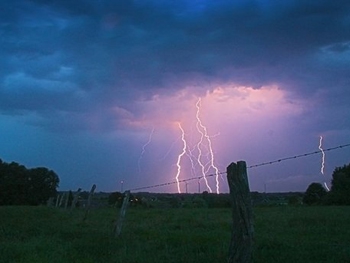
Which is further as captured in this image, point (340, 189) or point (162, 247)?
point (340, 189)

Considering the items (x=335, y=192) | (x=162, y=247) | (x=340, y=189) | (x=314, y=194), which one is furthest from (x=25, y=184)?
(x=162, y=247)

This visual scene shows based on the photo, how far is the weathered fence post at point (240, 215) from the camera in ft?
26.2

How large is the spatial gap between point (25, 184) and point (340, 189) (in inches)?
1495

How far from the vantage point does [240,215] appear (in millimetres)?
8109

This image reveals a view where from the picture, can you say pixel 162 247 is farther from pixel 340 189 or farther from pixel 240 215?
pixel 340 189

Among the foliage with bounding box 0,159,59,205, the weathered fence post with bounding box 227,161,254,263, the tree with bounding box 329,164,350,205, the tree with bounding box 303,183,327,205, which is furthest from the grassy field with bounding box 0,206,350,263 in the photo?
the foliage with bounding box 0,159,59,205

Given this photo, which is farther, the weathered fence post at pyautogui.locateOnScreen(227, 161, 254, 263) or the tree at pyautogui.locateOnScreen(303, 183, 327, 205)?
the tree at pyautogui.locateOnScreen(303, 183, 327, 205)

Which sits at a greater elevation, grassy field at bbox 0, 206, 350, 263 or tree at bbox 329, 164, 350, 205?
tree at bbox 329, 164, 350, 205

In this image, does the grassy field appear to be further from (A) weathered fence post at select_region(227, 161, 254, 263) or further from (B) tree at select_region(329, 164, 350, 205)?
(B) tree at select_region(329, 164, 350, 205)

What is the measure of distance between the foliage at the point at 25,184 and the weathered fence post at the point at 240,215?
61735 mm

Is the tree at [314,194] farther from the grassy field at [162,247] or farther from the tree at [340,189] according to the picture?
the grassy field at [162,247]

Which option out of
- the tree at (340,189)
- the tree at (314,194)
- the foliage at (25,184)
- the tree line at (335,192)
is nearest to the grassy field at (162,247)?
the tree at (340,189)

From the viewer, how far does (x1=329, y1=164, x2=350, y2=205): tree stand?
178ft

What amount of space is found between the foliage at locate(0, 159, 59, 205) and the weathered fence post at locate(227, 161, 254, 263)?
203 feet
